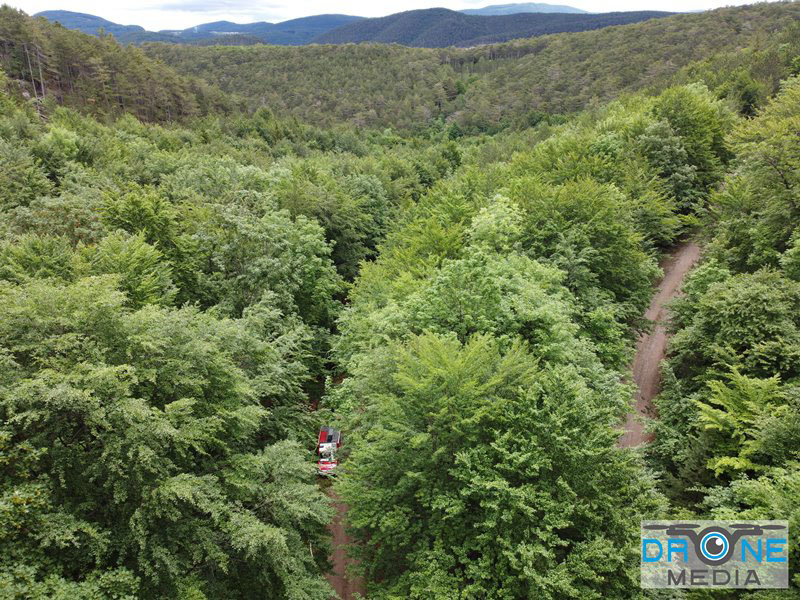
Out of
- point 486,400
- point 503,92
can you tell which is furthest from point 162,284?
point 503,92

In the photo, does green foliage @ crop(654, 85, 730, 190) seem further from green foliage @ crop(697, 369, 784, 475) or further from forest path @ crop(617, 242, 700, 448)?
green foliage @ crop(697, 369, 784, 475)

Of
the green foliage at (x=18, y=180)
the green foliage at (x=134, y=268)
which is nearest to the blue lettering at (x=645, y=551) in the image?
the green foliage at (x=134, y=268)

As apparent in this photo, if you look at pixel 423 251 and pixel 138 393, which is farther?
pixel 423 251

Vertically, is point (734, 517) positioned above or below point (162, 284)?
below

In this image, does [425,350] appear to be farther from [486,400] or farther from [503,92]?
[503,92]

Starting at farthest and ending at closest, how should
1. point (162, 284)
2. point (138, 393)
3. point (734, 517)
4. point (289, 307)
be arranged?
point (289, 307), point (162, 284), point (138, 393), point (734, 517)

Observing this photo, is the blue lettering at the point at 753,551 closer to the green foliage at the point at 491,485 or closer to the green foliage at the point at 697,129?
the green foliage at the point at 491,485

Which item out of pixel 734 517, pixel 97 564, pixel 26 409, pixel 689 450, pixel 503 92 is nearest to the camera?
Answer: pixel 97 564
